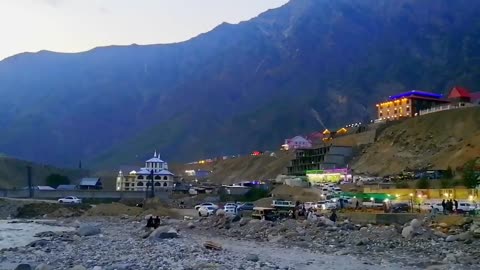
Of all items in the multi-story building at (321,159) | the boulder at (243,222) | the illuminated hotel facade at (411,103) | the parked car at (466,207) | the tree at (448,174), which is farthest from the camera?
the illuminated hotel facade at (411,103)

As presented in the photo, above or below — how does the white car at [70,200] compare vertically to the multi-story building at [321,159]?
below

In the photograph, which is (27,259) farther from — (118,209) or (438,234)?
(118,209)

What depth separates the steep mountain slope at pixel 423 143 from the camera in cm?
10975

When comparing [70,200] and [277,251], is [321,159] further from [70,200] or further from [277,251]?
[277,251]

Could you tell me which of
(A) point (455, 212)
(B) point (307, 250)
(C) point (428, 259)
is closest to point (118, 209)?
(A) point (455, 212)

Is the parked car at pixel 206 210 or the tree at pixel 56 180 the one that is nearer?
the parked car at pixel 206 210

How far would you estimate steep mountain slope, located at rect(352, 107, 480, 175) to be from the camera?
10975 cm

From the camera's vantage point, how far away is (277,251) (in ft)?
105

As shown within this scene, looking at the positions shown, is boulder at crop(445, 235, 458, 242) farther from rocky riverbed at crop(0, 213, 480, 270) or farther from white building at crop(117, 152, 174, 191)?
white building at crop(117, 152, 174, 191)

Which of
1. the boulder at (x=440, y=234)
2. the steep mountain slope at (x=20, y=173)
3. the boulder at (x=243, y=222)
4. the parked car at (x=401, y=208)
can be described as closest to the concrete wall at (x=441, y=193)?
the parked car at (x=401, y=208)

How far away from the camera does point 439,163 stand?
105 m

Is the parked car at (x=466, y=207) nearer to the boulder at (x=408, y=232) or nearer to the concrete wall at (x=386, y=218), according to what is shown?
the concrete wall at (x=386, y=218)

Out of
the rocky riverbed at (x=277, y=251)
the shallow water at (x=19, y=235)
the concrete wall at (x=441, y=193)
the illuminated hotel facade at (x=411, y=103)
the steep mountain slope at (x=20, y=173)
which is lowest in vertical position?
the shallow water at (x=19, y=235)

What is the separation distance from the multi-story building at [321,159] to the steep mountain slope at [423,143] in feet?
15.8
